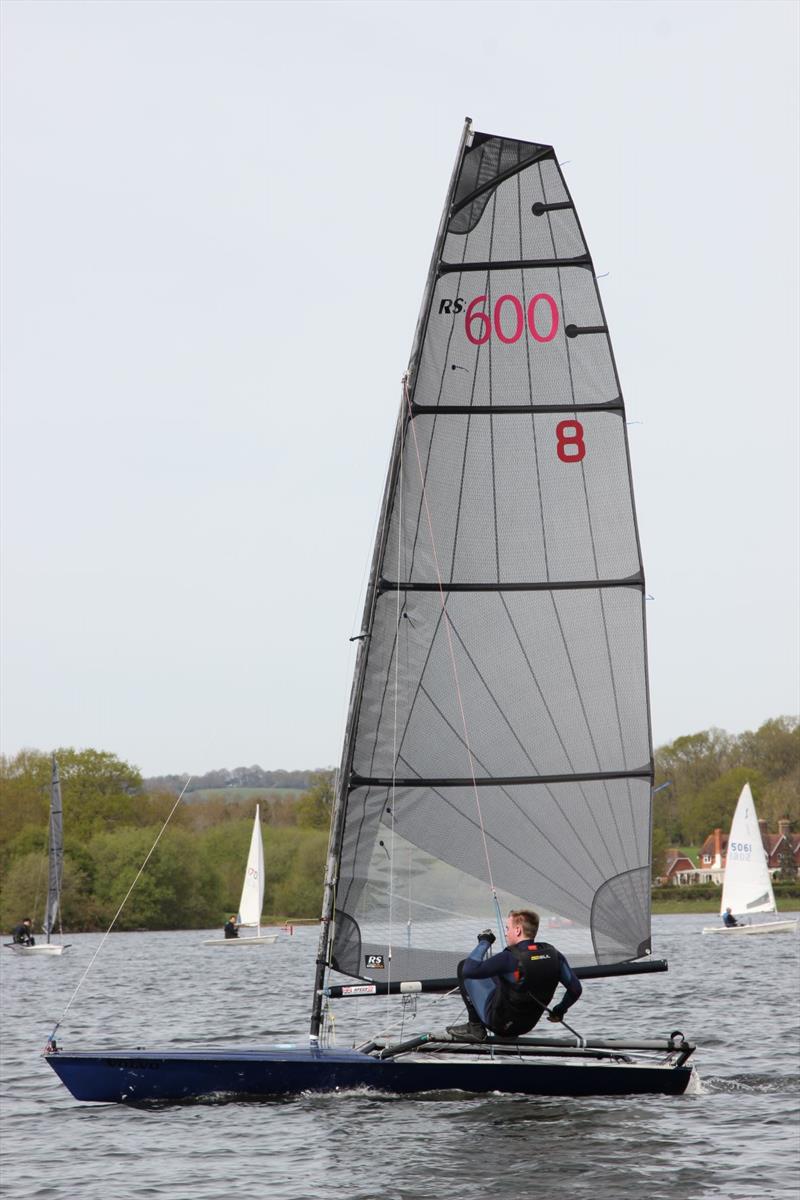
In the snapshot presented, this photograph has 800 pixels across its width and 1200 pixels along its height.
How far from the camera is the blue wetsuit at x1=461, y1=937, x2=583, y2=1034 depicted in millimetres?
12719

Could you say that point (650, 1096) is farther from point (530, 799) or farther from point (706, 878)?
point (706, 878)

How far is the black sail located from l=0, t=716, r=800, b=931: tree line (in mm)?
57124

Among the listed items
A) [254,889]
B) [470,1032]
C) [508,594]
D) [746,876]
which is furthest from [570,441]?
[746,876]

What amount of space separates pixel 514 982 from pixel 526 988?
11 cm

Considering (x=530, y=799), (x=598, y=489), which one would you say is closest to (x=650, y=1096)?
(x=530, y=799)

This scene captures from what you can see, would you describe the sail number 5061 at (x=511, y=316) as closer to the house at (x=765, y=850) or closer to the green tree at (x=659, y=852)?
the house at (x=765, y=850)

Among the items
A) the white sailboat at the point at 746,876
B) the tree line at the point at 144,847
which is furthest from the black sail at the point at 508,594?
the tree line at the point at 144,847

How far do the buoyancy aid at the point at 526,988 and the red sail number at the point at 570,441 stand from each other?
181 inches

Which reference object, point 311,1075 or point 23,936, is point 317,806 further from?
point 311,1075

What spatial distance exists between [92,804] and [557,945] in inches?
2892

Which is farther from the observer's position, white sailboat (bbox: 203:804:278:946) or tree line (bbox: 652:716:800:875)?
tree line (bbox: 652:716:800:875)

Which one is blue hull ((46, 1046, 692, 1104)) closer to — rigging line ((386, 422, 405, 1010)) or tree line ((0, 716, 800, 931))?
rigging line ((386, 422, 405, 1010))

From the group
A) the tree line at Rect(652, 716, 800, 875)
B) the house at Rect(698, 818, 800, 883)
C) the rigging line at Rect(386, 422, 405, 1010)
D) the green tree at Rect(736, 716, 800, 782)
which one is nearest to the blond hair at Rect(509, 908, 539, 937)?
the rigging line at Rect(386, 422, 405, 1010)

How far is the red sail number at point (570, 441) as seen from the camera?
14727 mm
